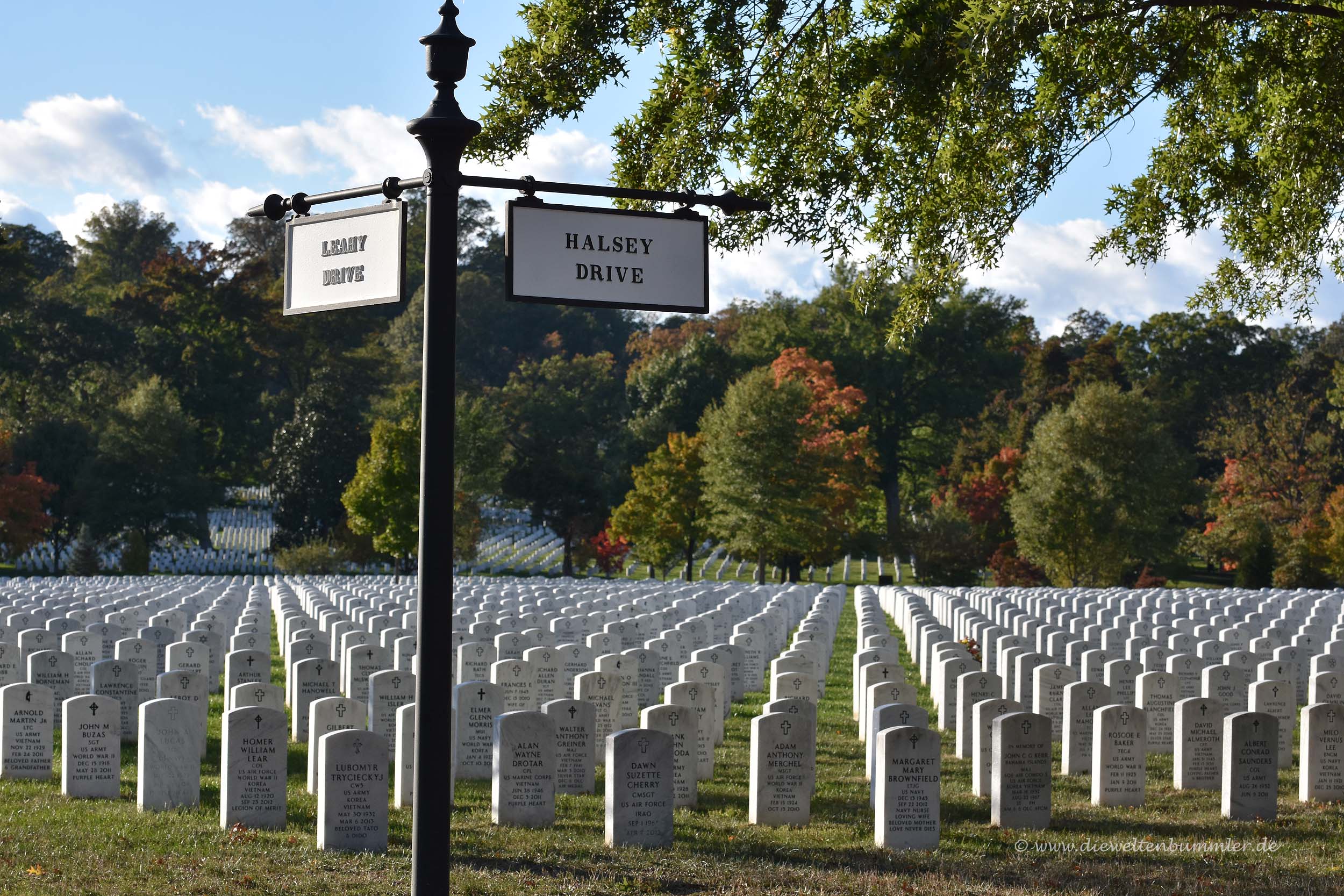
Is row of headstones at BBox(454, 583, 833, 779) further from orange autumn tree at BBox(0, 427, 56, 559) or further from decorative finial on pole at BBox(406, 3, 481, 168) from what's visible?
orange autumn tree at BBox(0, 427, 56, 559)

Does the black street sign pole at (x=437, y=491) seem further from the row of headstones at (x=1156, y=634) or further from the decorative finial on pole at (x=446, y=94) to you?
the row of headstones at (x=1156, y=634)

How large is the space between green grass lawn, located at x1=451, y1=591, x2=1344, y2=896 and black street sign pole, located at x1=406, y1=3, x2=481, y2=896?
7.06 ft

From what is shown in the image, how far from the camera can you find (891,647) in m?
16.4

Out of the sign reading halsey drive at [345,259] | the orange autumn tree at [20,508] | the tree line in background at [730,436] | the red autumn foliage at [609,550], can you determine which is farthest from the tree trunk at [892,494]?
the sign reading halsey drive at [345,259]

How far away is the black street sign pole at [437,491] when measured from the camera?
544 centimetres

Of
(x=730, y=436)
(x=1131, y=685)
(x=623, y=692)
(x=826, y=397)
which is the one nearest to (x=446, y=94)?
(x=623, y=692)

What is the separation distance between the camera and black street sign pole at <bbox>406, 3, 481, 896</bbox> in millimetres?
5438

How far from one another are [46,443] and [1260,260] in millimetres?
56020

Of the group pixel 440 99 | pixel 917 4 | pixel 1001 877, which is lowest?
pixel 1001 877

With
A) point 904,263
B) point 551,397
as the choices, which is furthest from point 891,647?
point 551,397

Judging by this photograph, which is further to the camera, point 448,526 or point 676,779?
point 676,779

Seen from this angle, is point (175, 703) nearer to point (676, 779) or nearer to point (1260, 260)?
point (676, 779)

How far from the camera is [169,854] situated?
27.1 ft

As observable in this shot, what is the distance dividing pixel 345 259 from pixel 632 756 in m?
4.43
